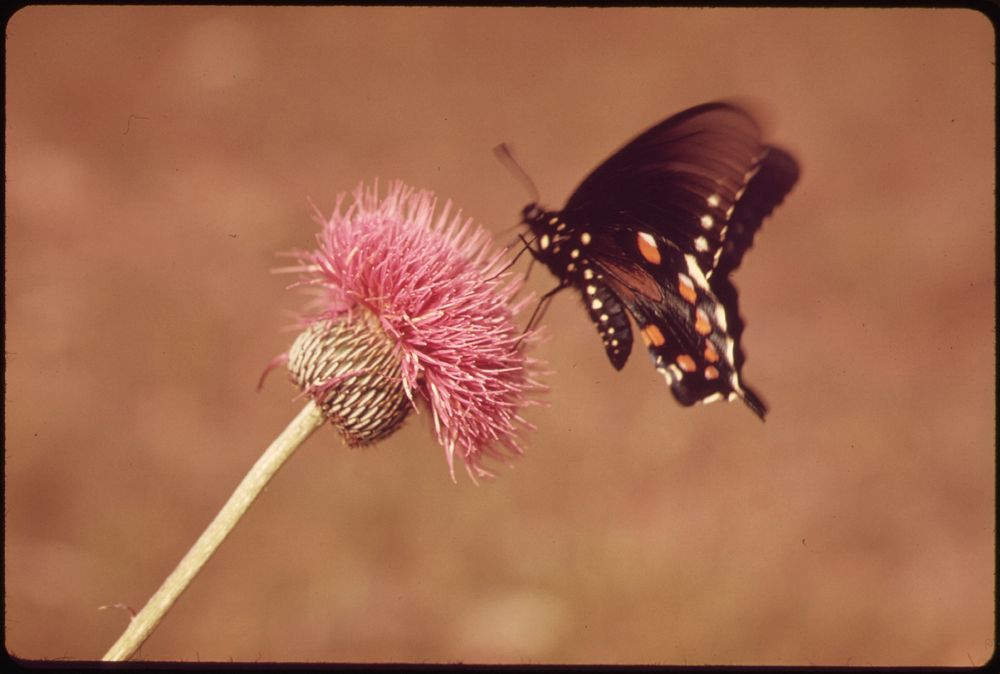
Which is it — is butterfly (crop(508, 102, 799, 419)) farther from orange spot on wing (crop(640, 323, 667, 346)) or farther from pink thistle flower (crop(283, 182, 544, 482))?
pink thistle flower (crop(283, 182, 544, 482))

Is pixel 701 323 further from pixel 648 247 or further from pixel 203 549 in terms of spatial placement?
pixel 203 549

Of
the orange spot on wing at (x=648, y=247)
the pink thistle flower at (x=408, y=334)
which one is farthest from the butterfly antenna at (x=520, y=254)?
the orange spot on wing at (x=648, y=247)

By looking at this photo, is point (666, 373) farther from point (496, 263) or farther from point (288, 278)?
point (288, 278)

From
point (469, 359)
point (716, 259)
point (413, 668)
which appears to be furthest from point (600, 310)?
point (413, 668)

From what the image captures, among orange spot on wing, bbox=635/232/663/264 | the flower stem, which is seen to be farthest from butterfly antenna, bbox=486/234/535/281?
the flower stem

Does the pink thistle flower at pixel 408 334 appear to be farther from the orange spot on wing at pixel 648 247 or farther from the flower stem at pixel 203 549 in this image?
the orange spot on wing at pixel 648 247

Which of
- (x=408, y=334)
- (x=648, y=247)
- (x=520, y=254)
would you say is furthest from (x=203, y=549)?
(x=648, y=247)

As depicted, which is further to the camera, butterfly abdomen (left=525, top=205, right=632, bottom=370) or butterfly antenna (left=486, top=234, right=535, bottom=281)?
butterfly abdomen (left=525, top=205, right=632, bottom=370)
